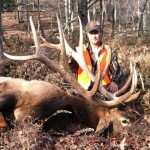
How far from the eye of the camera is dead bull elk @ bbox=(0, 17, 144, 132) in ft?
15.4

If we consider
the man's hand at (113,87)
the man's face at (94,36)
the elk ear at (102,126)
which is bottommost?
the elk ear at (102,126)

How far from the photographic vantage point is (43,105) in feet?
15.6

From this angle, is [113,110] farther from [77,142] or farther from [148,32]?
[148,32]

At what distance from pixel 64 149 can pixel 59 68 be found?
133 centimetres

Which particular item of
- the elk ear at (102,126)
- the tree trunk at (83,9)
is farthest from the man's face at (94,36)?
the tree trunk at (83,9)

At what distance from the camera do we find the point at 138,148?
4340 mm

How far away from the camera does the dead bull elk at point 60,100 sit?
4.70 metres

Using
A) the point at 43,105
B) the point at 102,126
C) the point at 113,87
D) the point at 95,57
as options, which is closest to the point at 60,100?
the point at 43,105

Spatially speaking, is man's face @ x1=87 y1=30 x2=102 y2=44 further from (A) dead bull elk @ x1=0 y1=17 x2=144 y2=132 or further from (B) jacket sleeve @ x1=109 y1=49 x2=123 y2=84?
(A) dead bull elk @ x1=0 y1=17 x2=144 y2=132

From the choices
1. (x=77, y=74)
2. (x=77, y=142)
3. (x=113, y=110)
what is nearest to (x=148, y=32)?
Answer: (x=77, y=74)

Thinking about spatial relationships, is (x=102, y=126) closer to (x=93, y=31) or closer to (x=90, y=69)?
(x=90, y=69)

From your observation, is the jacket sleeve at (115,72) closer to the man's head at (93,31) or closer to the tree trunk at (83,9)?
the man's head at (93,31)

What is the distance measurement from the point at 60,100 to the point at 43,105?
0.81ft

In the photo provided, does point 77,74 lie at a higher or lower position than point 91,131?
higher
